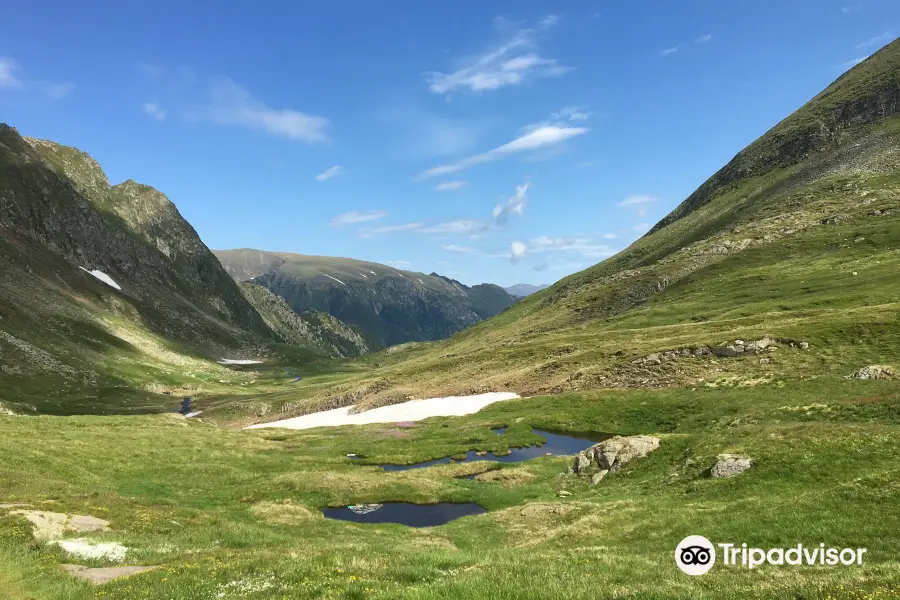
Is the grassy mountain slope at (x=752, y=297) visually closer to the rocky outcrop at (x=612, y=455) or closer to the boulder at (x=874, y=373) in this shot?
the boulder at (x=874, y=373)

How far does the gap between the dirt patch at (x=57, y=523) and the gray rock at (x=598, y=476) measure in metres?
31.2

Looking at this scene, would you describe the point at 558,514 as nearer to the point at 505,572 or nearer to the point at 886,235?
the point at 505,572

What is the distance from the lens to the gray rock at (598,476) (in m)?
37.3

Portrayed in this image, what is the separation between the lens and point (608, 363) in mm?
74500

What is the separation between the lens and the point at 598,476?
37.7m

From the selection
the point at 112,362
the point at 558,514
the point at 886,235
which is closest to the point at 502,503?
the point at 558,514

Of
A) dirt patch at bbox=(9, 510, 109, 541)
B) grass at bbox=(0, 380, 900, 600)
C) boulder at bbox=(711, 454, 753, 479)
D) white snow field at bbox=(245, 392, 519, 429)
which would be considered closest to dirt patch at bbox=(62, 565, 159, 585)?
grass at bbox=(0, 380, 900, 600)

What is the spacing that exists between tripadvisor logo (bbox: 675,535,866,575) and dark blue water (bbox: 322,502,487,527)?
67.2 ft

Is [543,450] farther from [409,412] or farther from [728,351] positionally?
[409,412]

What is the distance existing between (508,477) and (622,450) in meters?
10.4

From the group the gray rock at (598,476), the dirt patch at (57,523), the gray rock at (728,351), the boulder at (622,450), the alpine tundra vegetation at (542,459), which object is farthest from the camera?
the gray rock at (728,351)

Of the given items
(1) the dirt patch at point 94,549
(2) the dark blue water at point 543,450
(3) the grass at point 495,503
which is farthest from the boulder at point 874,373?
(1) the dirt patch at point 94,549

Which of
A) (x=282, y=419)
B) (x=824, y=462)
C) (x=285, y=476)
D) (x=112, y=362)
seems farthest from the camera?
(x=112, y=362)

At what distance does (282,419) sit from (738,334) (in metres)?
81.0
